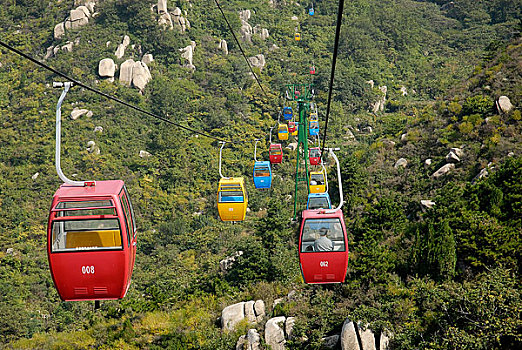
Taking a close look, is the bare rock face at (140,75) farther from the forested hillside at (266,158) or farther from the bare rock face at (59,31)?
the bare rock face at (59,31)

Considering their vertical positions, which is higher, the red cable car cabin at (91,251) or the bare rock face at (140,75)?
the bare rock face at (140,75)

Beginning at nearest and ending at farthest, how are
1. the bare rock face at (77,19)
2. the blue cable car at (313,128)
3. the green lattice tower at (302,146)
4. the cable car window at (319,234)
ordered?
the cable car window at (319,234), the green lattice tower at (302,146), the blue cable car at (313,128), the bare rock face at (77,19)

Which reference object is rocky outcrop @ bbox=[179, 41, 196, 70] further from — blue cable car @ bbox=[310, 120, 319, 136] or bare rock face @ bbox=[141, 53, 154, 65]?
blue cable car @ bbox=[310, 120, 319, 136]

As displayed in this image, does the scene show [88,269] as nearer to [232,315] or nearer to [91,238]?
[91,238]

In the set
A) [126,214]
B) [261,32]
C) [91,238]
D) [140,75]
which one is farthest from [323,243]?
[261,32]

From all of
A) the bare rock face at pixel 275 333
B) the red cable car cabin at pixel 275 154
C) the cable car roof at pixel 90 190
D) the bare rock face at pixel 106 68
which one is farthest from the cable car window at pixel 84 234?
the bare rock face at pixel 106 68

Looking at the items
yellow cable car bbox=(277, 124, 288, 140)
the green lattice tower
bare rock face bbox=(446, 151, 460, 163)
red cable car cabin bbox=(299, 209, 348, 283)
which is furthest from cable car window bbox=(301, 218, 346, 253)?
yellow cable car bbox=(277, 124, 288, 140)
